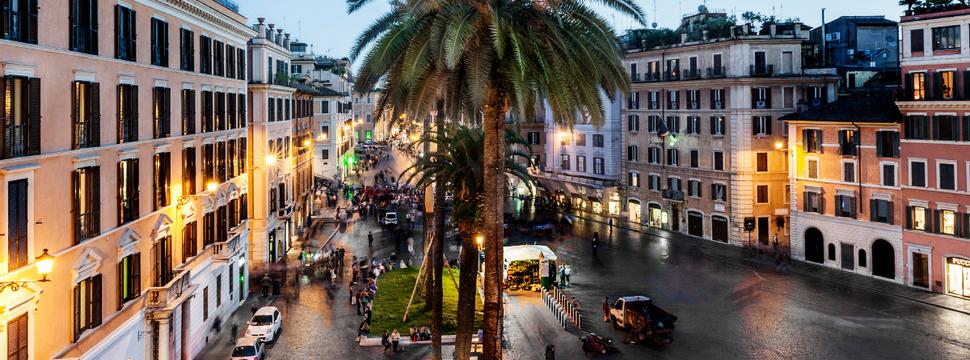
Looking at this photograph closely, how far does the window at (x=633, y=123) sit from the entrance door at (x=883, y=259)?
2776 centimetres

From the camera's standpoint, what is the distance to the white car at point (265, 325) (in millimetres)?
33094

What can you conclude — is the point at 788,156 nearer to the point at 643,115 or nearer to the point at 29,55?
the point at 643,115

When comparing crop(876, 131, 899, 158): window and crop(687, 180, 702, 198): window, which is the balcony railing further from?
crop(687, 180, 702, 198): window

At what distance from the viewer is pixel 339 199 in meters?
95.1

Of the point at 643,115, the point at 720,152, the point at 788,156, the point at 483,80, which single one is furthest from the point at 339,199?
the point at 483,80

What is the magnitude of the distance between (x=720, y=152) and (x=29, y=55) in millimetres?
54222

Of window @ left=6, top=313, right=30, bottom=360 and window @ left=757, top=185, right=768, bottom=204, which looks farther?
window @ left=757, top=185, right=768, bottom=204

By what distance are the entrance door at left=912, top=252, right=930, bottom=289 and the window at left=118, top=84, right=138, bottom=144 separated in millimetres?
45055

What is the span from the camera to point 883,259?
47250 mm

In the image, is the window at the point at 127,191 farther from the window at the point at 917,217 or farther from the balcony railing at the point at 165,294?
the window at the point at 917,217

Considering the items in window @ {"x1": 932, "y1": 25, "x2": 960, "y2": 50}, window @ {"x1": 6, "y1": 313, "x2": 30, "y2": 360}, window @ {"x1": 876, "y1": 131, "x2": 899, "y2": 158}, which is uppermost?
window @ {"x1": 932, "y1": 25, "x2": 960, "y2": 50}

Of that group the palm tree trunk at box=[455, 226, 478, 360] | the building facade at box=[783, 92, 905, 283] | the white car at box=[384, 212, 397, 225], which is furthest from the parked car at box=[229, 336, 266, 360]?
the white car at box=[384, 212, 397, 225]

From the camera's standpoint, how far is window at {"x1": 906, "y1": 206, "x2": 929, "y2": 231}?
145 ft

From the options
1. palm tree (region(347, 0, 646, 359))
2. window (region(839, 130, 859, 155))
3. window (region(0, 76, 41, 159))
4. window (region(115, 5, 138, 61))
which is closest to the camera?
window (region(0, 76, 41, 159))
